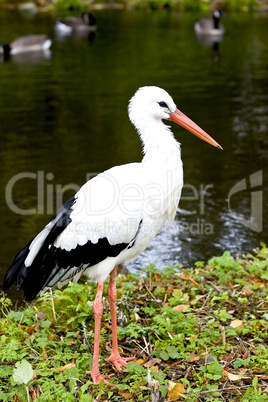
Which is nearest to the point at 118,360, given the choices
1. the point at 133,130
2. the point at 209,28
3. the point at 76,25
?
the point at 133,130

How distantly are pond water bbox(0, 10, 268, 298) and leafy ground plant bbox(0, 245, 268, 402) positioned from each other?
3.56ft

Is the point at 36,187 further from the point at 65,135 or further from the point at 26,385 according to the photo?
the point at 26,385

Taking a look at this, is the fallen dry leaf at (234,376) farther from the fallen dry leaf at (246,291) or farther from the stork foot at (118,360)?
the fallen dry leaf at (246,291)

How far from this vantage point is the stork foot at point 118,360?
11.3 feet

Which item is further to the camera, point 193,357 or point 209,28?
point 209,28

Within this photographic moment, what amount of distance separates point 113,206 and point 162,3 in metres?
20.7

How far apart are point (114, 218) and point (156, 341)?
887 mm

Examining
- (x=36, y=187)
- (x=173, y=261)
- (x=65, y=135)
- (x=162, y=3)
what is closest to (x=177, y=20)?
(x=162, y=3)

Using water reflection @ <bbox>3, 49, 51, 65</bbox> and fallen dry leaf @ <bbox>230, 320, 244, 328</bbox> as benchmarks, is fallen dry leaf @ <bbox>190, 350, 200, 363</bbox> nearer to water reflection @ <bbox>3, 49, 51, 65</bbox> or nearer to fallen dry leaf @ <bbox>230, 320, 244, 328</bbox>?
fallen dry leaf @ <bbox>230, 320, 244, 328</bbox>

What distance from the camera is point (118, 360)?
11.4 feet

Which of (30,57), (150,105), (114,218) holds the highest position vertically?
(150,105)

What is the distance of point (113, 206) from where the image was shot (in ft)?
10.6

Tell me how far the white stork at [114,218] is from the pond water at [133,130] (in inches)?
72.0

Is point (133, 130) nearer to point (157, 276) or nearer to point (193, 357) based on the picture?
point (157, 276)
